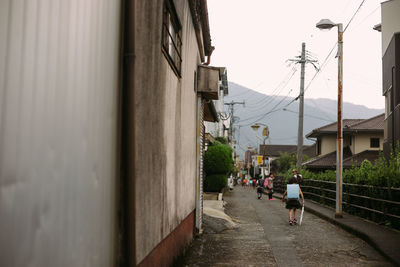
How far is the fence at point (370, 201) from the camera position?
12324 millimetres

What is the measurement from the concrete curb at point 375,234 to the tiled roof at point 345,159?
21136mm

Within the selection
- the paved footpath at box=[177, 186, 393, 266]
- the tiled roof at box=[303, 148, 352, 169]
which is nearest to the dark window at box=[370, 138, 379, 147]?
the tiled roof at box=[303, 148, 352, 169]

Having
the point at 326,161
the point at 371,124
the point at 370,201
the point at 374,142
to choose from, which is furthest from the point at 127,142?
the point at 371,124

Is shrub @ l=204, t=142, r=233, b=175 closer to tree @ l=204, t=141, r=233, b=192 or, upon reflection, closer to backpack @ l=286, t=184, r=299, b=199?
tree @ l=204, t=141, r=233, b=192

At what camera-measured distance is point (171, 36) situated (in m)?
7.51

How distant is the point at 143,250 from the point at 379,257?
6104mm

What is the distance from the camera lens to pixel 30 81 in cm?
247

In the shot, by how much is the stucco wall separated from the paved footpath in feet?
89.8

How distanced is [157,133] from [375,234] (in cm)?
766

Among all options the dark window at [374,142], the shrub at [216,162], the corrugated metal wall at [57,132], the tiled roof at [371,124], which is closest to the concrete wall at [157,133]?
the corrugated metal wall at [57,132]

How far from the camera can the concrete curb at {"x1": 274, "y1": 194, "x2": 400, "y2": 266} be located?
8.95 m

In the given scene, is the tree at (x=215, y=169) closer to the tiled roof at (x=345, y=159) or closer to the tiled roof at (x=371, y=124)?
the tiled roof at (x=345, y=159)

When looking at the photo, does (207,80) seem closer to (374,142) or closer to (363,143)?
(363,143)

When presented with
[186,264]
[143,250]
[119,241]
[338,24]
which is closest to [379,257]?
[186,264]
